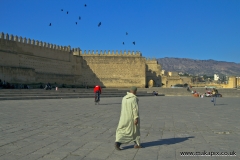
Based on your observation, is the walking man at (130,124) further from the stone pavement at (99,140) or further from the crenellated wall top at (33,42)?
the crenellated wall top at (33,42)

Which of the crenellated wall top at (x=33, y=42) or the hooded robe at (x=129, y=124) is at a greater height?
the crenellated wall top at (x=33, y=42)

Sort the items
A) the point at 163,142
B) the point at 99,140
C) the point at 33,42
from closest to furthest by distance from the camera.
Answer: the point at 163,142 → the point at 99,140 → the point at 33,42

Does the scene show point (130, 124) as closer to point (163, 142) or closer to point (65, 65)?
point (163, 142)

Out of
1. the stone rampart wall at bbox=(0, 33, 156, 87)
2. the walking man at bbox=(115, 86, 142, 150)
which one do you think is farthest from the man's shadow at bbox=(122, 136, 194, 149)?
the stone rampart wall at bbox=(0, 33, 156, 87)

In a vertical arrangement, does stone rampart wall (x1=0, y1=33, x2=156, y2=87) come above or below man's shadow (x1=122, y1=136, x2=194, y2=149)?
above

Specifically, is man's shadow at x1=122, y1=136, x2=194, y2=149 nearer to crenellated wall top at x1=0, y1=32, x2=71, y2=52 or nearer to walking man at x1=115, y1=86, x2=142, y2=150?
walking man at x1=115, y1=86, x2=142, y2=150

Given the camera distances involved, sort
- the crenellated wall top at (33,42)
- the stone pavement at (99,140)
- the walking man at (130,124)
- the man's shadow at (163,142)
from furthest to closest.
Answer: the crenellated wall top at (33,42) < the man's shadow at (163,142) < the walking man at (130,124) < the stone pavement at (99,140)

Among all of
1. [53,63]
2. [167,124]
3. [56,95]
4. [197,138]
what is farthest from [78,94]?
[197,138]

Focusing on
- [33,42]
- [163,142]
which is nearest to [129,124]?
[163,142]

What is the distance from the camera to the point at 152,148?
16.0 feet

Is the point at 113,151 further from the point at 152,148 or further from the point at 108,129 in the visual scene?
the point at 108,129

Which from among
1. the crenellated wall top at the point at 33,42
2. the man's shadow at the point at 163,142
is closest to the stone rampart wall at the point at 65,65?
the crenellated wall top at the point at 33,42

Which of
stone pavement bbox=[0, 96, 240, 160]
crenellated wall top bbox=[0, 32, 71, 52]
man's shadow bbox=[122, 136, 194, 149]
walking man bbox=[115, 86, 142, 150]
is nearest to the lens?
stone pavement bbox=[0, 96, 240, 160]

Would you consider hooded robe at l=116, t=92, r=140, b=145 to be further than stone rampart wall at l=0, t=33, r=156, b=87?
No
